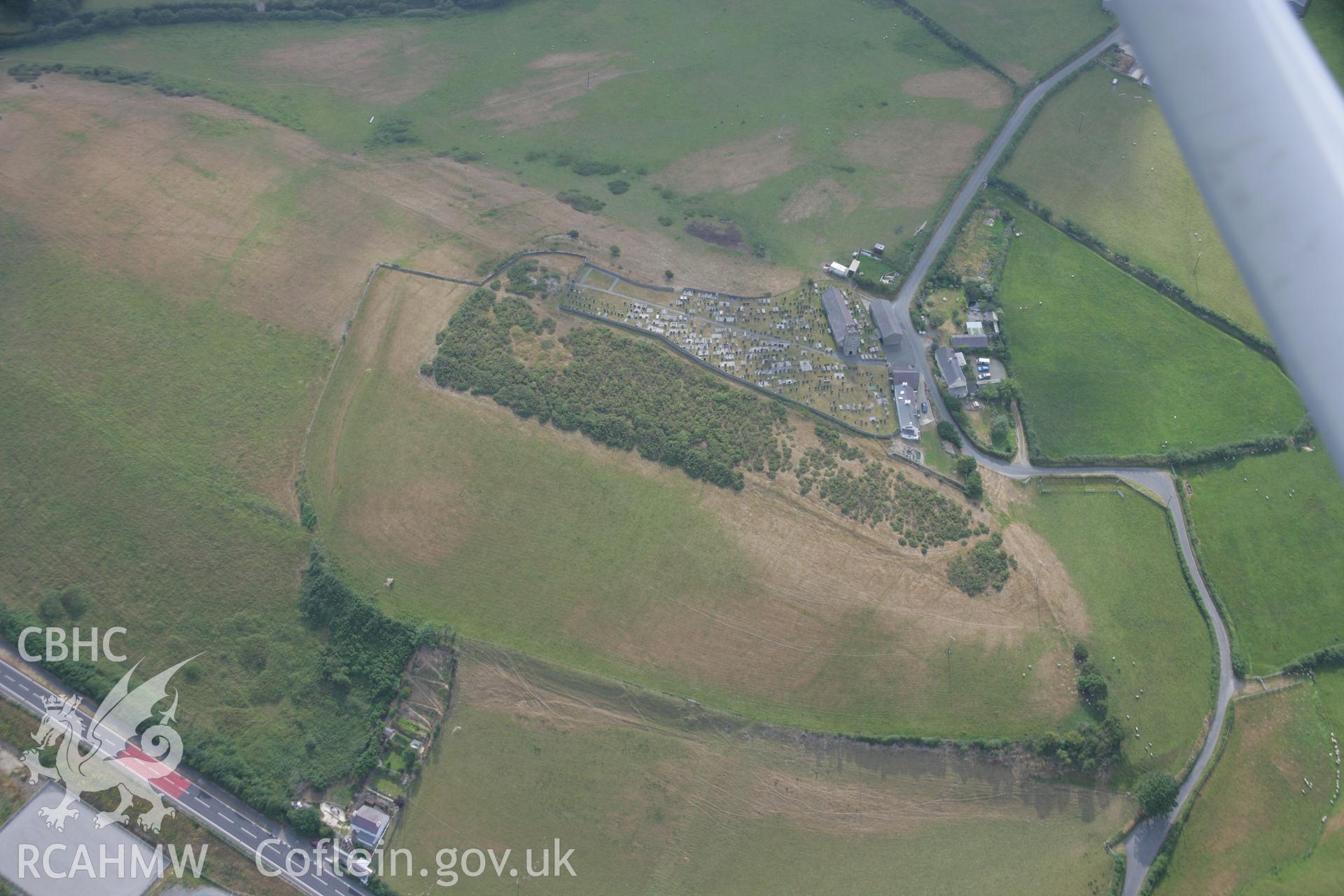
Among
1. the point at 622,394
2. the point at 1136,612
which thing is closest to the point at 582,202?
the point at 622,394

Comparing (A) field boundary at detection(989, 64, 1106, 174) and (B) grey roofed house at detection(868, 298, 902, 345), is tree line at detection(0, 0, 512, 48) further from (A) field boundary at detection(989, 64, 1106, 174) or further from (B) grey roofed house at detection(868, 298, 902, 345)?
(B) grey roofed house at detection(868, 298, 902, 345)

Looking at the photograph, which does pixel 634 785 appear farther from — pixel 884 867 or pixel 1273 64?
pixel 1273 64

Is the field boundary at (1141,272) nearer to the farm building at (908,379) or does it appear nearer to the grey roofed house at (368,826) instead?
the farm building at (908,379)

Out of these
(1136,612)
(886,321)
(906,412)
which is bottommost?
(1136,612)

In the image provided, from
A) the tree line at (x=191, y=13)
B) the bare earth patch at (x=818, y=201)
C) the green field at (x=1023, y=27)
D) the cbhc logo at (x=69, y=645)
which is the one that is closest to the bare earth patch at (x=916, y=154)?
the bare earth patch at (x=818, y=201)

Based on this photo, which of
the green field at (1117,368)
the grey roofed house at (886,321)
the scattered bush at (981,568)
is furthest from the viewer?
the grey roofed house at (886,321)

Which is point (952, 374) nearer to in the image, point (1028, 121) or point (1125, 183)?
point (1125, 183)
